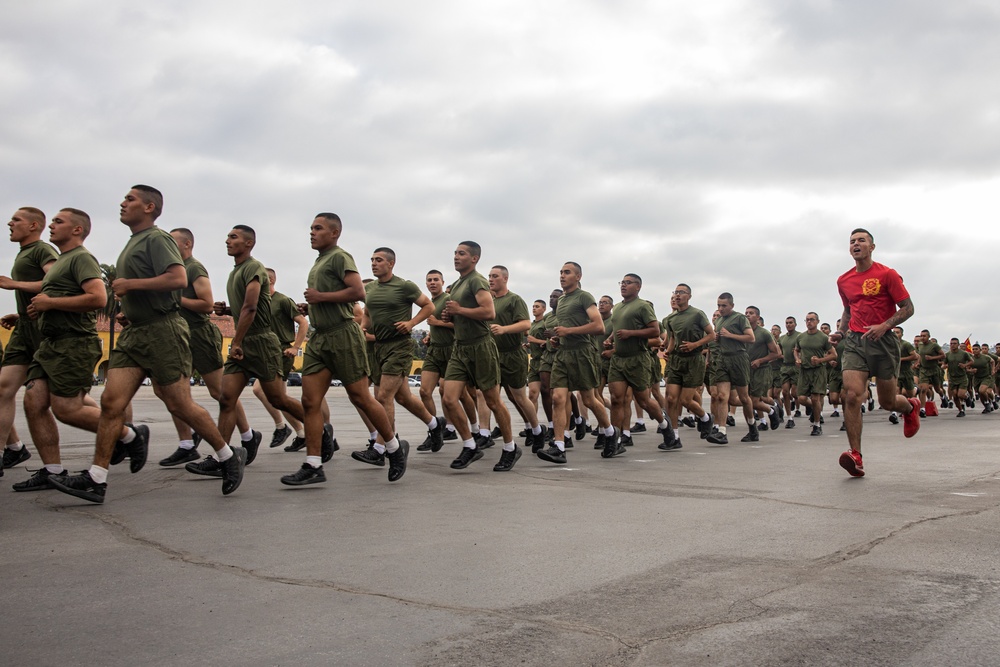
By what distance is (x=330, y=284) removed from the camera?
23.1ft

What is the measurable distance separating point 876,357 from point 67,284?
20.8 feet

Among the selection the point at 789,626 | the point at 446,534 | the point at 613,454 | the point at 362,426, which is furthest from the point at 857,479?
the point at 362,426

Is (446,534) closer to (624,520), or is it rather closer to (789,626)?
(624,520)

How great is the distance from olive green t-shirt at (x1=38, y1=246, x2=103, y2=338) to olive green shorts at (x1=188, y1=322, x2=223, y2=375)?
160 centimetres

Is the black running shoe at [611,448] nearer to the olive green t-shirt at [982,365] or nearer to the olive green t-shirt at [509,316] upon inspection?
the olive green t-shirt at [509,316]

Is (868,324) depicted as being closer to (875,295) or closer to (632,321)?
(875,295)

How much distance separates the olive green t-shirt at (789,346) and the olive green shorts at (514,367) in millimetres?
8383

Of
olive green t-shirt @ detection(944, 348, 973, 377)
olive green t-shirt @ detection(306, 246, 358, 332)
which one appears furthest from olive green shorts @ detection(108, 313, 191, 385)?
olive green t-shirt @ detection(944, 348, 973, 377)

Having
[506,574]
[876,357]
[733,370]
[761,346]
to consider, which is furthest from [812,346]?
[506,574]

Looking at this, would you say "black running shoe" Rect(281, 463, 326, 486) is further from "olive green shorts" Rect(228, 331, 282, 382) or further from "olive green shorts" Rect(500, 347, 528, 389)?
"olive green shorts" Rect(500, 347, 528, 389)

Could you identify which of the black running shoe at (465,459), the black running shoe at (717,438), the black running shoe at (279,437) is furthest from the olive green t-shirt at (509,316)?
the black running shoe at (717,438)

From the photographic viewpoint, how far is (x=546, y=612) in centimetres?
324

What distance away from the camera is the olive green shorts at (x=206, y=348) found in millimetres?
8102

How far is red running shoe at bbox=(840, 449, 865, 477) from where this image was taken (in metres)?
7.23
